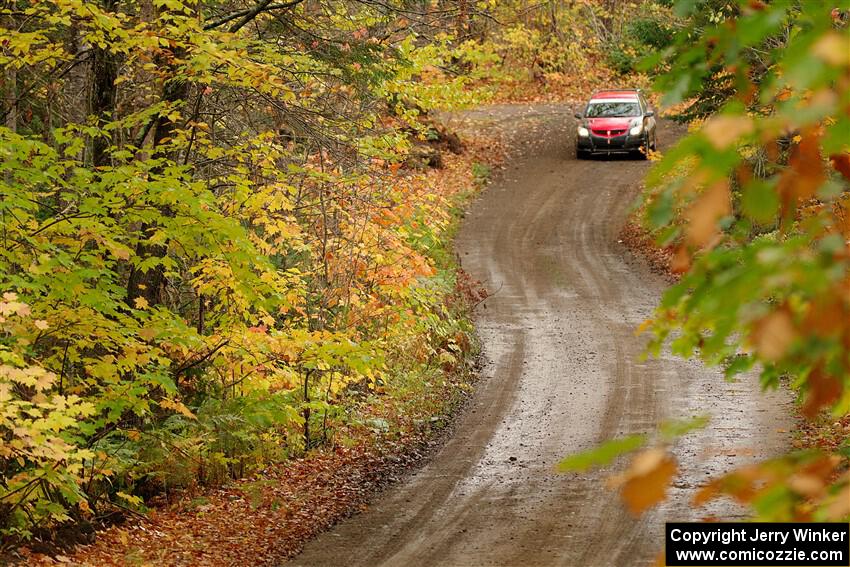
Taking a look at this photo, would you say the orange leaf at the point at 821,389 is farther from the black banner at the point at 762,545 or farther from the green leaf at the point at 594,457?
the black banner at the point at 762,545

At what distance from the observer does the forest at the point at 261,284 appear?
2006 millimetres

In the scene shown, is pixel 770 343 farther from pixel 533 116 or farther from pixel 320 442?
pixel 533 116

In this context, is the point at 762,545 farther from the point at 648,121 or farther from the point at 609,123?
the point at 609,123

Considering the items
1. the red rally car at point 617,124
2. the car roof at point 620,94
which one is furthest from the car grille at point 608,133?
the car roof at point 620,94

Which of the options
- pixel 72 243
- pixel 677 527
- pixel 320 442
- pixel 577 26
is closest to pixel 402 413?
pixel 320 442

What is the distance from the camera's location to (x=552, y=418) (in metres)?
13.5

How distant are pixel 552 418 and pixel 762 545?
9475 mm

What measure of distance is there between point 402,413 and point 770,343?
39.5 ft

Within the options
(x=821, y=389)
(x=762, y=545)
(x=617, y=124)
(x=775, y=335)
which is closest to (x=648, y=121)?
(x=617, y=124)

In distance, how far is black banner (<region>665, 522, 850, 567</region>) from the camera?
374 cm

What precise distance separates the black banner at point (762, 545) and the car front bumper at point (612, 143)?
1062 inches

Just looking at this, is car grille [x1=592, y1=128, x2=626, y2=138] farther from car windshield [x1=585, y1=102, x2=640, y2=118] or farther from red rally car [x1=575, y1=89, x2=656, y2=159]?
car windshield [x1=585, y1=102, x2=640, y2=118]

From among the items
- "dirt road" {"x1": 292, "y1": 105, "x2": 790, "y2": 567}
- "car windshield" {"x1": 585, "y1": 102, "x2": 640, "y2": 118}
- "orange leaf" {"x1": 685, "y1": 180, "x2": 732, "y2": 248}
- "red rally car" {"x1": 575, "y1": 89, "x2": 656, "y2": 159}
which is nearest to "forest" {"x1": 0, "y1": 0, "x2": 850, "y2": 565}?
"orange leaf" {"x1": 685, "y1": 180, "x2": 732, "y2": 248}

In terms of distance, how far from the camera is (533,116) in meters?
38.6
